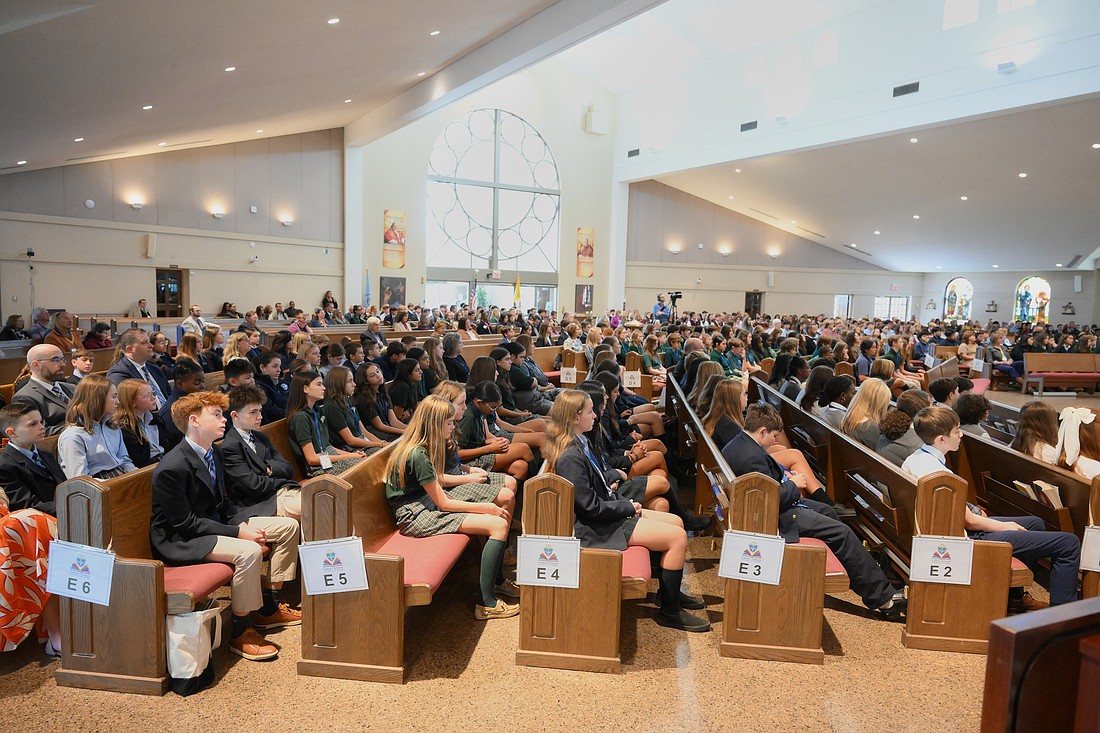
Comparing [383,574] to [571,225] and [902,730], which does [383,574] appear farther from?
[571,225]

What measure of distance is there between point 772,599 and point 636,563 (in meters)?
0.59

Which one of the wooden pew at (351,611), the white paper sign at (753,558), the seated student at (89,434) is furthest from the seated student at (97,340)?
the white paper sign at (753,558)

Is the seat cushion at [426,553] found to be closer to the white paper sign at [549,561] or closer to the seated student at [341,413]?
the white paper sign at [549,561]

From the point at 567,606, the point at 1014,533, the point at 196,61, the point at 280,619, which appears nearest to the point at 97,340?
the point at 196,61

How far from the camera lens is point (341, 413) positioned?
15.8 ft

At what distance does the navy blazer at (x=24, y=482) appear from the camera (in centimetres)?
307

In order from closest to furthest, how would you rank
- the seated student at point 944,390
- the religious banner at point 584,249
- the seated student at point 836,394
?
1. the seated student at point 836,394
2. the seated student at point 944,390
3. the religious banner at point 584,249

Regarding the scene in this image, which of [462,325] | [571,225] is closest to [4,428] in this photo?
[462,325]

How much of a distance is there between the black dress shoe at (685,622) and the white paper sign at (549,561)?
2.29 ft

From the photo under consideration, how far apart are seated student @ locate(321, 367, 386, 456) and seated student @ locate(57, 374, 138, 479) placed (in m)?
1.42

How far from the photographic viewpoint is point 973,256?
937 inches

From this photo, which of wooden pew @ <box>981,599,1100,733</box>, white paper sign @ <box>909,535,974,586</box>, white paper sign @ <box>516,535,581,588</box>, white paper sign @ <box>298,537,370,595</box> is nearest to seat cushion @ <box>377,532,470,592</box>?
white paper sign @ <box>298,537,370,595</box>

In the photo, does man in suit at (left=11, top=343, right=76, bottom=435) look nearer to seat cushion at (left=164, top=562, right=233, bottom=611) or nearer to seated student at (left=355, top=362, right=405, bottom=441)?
seated student at (left=355, top=362, right=405, bottom=441)

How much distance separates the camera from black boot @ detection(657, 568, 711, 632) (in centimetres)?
335
